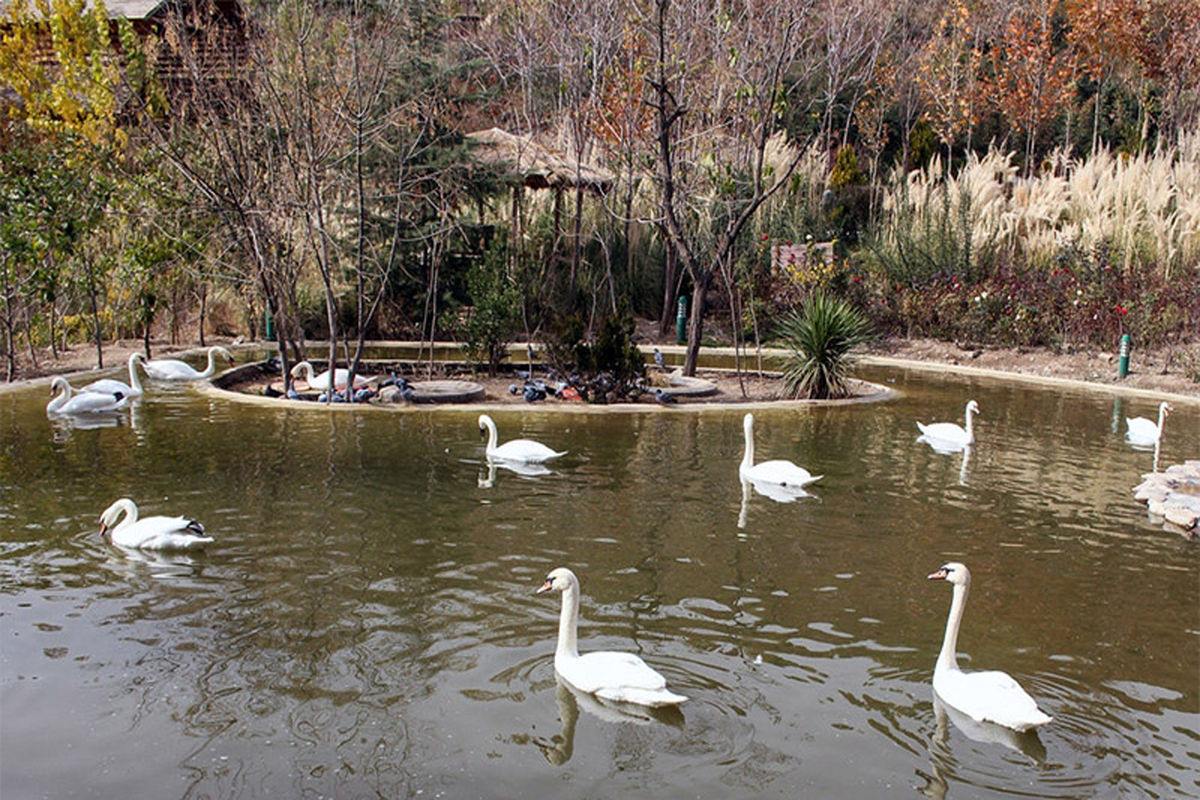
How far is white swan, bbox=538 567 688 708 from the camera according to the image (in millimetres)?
5234

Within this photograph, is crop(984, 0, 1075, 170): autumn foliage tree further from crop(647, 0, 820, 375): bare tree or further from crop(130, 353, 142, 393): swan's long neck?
crop(130, 353, 142, 393): swan's long neck

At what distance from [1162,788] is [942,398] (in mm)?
10941

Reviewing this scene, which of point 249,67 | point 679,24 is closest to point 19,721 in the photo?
point 249,67

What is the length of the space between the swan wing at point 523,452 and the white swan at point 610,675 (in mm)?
4626

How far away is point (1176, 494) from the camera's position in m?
8.99

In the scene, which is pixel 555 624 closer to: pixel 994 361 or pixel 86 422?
pixel 86 422

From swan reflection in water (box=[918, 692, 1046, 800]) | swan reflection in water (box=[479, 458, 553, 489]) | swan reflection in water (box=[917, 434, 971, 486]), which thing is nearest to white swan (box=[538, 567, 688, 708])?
swan reflection in water (box=[918, 692, 1046, 800])

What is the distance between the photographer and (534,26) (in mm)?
28719

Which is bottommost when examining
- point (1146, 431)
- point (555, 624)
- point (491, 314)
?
point (555, 624)

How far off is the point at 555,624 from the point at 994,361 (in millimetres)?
15287

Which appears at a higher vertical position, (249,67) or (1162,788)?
(249,67)

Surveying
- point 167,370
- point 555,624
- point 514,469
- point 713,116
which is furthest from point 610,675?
point 713,116

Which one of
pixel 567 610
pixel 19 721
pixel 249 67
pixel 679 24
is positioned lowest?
pixel 19 721

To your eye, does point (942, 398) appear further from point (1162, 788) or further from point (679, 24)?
point (1162, 788)
